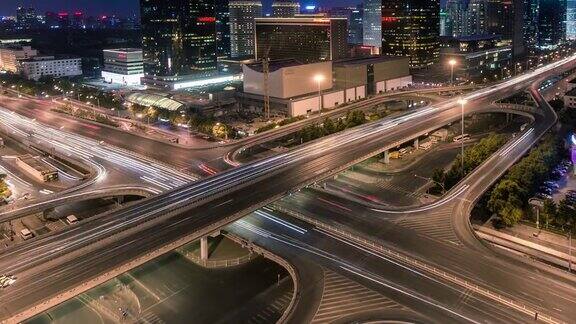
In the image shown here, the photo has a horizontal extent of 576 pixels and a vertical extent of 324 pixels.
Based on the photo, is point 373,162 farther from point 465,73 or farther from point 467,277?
point 465,73

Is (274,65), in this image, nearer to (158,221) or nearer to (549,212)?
(549,212)

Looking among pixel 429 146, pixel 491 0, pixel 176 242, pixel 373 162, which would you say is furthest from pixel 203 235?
pixel 491 0

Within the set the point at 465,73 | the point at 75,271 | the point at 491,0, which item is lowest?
the point at 75,271

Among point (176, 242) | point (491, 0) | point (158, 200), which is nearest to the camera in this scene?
point (176, 242)

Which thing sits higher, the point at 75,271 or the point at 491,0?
the point at 491,0

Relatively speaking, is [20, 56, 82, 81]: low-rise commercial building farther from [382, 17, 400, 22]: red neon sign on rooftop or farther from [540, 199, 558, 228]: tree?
[540, 199, 558, 228]: tree

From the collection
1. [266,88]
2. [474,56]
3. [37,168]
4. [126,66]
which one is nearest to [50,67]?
[126,66]

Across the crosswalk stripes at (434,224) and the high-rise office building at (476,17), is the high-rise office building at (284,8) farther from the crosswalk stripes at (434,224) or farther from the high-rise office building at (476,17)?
the crosswalk stripes at (434,224)
